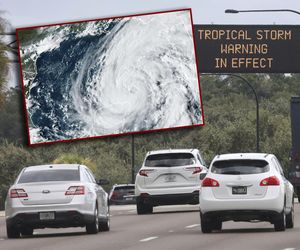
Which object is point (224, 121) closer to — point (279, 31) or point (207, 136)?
point (207, 136)

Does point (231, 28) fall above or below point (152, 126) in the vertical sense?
above

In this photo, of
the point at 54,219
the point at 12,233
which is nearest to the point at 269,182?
the point at 54,219

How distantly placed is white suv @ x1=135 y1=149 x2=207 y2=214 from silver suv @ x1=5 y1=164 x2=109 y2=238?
39.2 ft

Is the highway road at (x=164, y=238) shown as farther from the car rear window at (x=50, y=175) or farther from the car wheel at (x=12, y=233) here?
the car rear window at (x=50, y=175)

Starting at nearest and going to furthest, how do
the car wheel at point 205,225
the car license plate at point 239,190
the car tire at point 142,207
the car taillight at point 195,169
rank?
the car license plate at point 239,190 → the car wheel at point 205,225 → the car taillight at point 195,169 → the car tire at point 142,207

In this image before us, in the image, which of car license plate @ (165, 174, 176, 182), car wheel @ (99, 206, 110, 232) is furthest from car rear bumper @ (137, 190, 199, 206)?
car wheel @ (99, 206, 110, 232)

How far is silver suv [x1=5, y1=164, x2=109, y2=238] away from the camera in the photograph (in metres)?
28.8

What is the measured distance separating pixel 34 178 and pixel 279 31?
2701 cm

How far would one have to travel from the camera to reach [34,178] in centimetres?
2936

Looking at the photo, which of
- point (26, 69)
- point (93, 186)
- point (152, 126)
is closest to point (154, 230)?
point (93, 186)

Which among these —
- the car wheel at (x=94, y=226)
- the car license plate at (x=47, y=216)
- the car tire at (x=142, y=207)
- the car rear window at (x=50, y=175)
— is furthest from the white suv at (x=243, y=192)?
the car tire at (x=142, y=207)

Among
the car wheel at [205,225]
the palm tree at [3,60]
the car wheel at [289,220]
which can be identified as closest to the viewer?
the car wheel at [205,225]

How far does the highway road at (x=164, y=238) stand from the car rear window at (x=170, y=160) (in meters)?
Result: 5.58

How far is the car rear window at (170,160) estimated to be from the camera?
135ft
